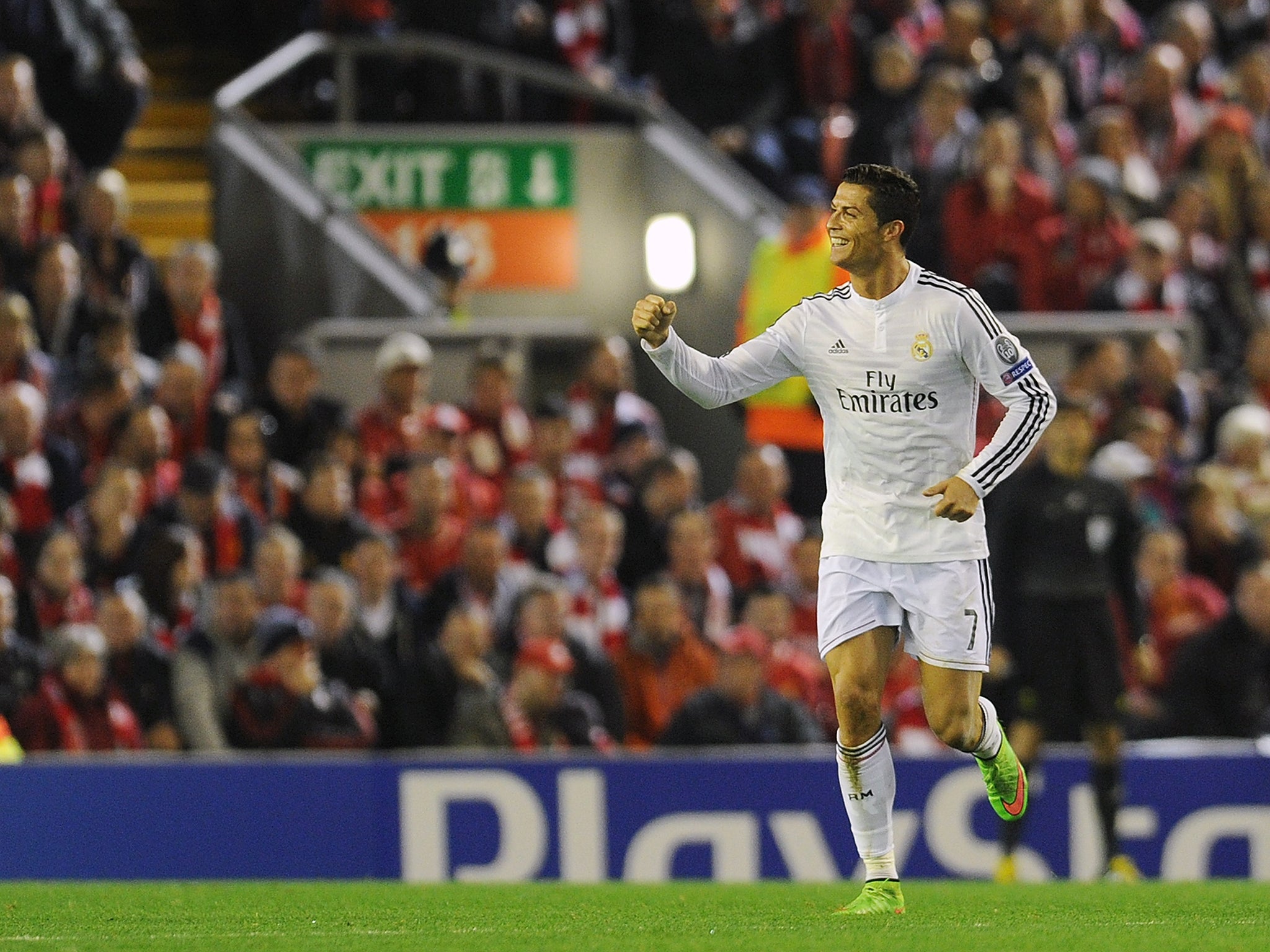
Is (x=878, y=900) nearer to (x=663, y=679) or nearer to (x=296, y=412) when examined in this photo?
(x=663, y=679)

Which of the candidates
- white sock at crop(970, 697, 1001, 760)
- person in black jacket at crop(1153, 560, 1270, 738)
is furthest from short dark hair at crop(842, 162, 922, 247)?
person in black jacket at crop(1153, 560, 1270, 738)

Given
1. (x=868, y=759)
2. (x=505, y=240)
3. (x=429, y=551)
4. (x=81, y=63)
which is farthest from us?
(x=505, y=240)

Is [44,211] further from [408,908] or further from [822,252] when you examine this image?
[408,908]

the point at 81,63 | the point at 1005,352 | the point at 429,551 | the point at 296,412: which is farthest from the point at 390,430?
the point at 1005,352

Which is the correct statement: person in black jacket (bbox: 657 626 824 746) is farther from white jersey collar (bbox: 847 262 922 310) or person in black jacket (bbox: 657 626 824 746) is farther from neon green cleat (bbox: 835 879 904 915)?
white jersey collar (bbox: 847 262 922 310)

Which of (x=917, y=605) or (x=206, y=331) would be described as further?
(x=206, y=331)

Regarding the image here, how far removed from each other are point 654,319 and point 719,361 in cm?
34

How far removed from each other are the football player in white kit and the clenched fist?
0.07 meters

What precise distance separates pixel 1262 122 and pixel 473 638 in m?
7.24

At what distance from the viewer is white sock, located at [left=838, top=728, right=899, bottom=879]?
7.07m

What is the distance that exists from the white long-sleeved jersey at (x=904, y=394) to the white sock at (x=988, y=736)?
48 centimetres

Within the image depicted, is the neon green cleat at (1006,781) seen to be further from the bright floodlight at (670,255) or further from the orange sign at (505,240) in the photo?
the orange sign at (505,240)

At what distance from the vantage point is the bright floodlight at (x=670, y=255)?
13.1 meters

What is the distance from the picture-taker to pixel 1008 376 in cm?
696
